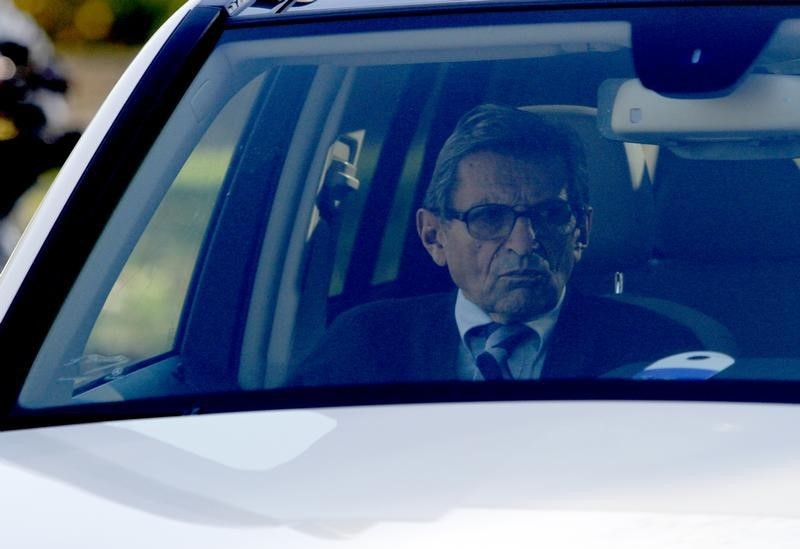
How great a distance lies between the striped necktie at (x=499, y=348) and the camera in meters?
2.09

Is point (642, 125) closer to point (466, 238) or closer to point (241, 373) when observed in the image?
point (466, 238)

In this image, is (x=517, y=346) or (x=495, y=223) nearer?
(x=517, y=346)

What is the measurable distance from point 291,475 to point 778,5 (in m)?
1.16

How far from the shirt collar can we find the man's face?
10mm

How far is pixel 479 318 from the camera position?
2199 mm

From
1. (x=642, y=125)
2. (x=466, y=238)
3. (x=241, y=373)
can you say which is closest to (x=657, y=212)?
(x=642, y=125)

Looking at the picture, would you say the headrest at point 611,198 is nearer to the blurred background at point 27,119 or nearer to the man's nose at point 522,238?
the man's nose at point 522,238

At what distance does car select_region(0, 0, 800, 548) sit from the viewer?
4.87 ft

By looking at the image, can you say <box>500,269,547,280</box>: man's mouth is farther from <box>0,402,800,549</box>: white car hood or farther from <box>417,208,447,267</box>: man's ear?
<box>0,402,800,549</box>: white car hood

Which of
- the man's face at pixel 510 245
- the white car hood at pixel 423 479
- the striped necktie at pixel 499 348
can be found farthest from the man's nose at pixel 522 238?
the white car hood at pixel 423 479

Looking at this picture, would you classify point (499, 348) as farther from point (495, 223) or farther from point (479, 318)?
point (495, 223)

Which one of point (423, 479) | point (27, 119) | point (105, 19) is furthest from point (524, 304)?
point (105, 19)

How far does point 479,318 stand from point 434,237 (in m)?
0.17

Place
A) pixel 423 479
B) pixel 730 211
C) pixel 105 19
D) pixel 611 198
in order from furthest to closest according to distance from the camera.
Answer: pixel 105 19 < pixel 611 198 < pixel 730 211 < pixel 423 479
